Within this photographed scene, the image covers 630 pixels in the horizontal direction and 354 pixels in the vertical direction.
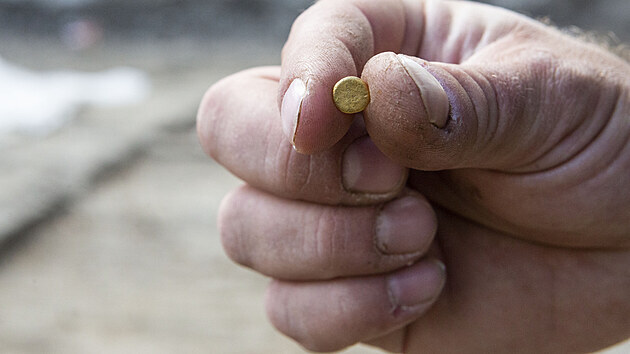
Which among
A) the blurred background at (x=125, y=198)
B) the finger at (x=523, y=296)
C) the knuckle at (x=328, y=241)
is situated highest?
the knuckle at (x=328, y=241)

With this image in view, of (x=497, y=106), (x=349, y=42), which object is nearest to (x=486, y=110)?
(x=497, y=106)

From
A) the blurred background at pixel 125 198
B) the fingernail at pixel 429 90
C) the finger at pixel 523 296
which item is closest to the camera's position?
the fingernail at pixel 429 90

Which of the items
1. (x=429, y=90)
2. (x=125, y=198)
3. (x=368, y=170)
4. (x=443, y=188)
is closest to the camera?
(x=429, y=90)

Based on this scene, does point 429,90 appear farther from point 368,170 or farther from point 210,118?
point 210,118

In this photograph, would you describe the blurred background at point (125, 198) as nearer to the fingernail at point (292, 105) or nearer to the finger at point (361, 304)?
the finger at point (361, 304)

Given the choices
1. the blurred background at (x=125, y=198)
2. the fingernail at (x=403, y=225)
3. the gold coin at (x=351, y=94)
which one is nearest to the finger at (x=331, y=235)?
the fingernail at (x=403, y=225)

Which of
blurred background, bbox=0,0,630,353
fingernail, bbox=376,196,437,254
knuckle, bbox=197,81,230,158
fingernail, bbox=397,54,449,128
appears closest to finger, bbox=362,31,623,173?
fingernail, bbox=397,54,449,128

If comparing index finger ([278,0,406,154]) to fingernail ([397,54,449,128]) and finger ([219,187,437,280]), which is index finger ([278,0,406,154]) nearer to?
fingernail ([397,54,449,128])

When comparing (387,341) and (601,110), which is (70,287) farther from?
(601,110)
